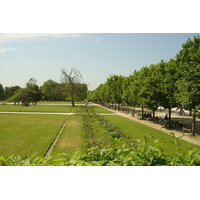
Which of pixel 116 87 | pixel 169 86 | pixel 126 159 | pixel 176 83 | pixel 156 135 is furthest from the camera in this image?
pixel 116 87

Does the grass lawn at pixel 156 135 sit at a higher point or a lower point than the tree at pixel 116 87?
lower

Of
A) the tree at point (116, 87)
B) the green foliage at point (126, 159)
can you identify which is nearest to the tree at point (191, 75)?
the green foliage at point (126, 159)

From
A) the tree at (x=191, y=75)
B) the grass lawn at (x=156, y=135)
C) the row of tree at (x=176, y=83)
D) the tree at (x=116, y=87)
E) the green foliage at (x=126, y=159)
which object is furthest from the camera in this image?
the tree at (x=116, y=87)

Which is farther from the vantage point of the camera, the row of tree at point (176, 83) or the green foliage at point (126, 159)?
the row of tree at point (176, 83)

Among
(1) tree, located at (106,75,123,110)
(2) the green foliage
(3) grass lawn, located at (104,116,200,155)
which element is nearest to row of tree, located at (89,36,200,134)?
(3) grass lawn, located at (104,116,200,155)

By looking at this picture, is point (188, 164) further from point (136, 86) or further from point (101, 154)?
point (136, 86)

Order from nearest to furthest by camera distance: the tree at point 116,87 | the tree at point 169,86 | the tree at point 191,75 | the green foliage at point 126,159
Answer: the green foliage at point 126,159 → the tree at point 191,75 → the tree at point 169,86 → the tree at point 116,87

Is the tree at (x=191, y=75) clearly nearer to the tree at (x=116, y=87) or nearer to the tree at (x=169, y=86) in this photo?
the tree at (x=169, y=86)

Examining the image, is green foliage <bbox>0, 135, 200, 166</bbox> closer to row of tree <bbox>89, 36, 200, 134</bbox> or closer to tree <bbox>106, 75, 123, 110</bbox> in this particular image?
row of tree <bbox>89, 36, 200, 134</bbox>

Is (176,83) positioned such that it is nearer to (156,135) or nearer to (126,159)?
(156,135)

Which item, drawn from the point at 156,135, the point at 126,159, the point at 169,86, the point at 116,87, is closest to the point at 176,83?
the point at 169,86
